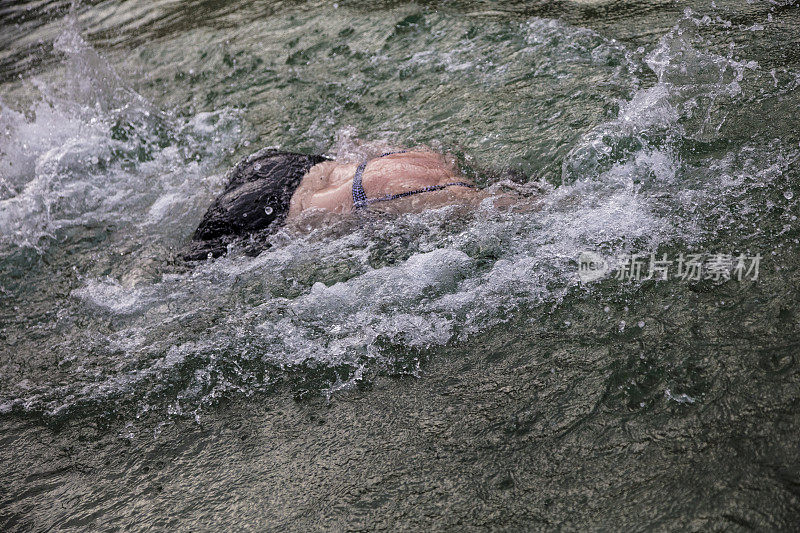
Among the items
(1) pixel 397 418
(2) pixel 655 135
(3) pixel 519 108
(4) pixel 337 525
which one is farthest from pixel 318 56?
(4) pixel 337 525

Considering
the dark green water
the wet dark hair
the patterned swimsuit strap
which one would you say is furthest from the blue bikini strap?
the wet dark hair

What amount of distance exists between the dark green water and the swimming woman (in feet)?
0.35

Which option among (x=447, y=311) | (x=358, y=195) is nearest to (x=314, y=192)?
(x=358, y=195)

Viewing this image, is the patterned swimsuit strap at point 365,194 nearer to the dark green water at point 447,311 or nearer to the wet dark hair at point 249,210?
the dark green water at point 447,311

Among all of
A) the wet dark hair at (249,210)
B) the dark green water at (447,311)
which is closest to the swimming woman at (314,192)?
the wet dark hair at (249,210)

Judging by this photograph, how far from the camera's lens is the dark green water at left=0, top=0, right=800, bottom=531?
2051 mm

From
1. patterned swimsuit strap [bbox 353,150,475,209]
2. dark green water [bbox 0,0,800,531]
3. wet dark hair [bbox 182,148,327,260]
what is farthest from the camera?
wet dark hair [bbox 182,148,327,260]

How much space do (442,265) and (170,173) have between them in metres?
2.19

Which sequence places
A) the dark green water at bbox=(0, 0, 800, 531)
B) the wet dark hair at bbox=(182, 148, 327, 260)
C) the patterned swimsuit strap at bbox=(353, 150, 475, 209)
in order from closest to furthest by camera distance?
the dark green water at bbox=(0, 0, 800, 531) → the patterned swimsuit strap at bbox=(353, 150, 475, 209) → the wet dark hair at bbox=(182, 148, 327, 260)

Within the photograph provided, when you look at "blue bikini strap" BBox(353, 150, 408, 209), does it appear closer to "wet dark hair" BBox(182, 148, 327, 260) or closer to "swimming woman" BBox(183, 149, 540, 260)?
"swimming woman" BBox(183, 149, 540, 260)

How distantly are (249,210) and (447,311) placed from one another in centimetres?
122

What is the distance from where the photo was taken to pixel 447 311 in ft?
8.72

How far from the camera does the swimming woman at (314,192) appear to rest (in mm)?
3096

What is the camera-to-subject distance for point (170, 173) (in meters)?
4.12
